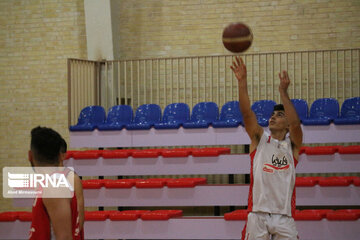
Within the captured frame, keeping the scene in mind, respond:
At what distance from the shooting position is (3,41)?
10703 millimetres

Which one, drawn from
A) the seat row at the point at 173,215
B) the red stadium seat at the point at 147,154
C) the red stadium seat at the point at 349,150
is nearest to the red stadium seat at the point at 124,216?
the seat row at the point at 173,215

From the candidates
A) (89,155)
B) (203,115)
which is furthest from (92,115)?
(203,115)

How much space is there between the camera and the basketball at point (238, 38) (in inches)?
185

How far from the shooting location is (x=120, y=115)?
9227 mm

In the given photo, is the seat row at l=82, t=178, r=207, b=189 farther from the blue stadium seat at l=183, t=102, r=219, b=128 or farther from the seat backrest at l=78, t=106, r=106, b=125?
the seat backrest at l=78, t=106, r=106, b=125

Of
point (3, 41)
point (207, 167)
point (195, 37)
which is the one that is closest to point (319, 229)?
point (207, 167)

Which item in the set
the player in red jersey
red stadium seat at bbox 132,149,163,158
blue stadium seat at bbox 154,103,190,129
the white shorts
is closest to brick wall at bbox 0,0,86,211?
blue stadium seat at bbox 154,103,190,129

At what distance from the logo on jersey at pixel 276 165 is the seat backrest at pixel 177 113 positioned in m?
4.67

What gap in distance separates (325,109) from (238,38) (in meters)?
4.27

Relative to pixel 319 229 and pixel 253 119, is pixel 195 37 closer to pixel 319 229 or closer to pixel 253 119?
pixel 319 229

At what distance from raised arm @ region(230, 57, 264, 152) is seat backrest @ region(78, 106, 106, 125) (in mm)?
5234

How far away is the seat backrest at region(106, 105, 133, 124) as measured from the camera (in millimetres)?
9156

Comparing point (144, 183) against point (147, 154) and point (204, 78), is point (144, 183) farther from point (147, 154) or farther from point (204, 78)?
point (204, 78)

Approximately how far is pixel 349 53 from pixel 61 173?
763 centimetres
